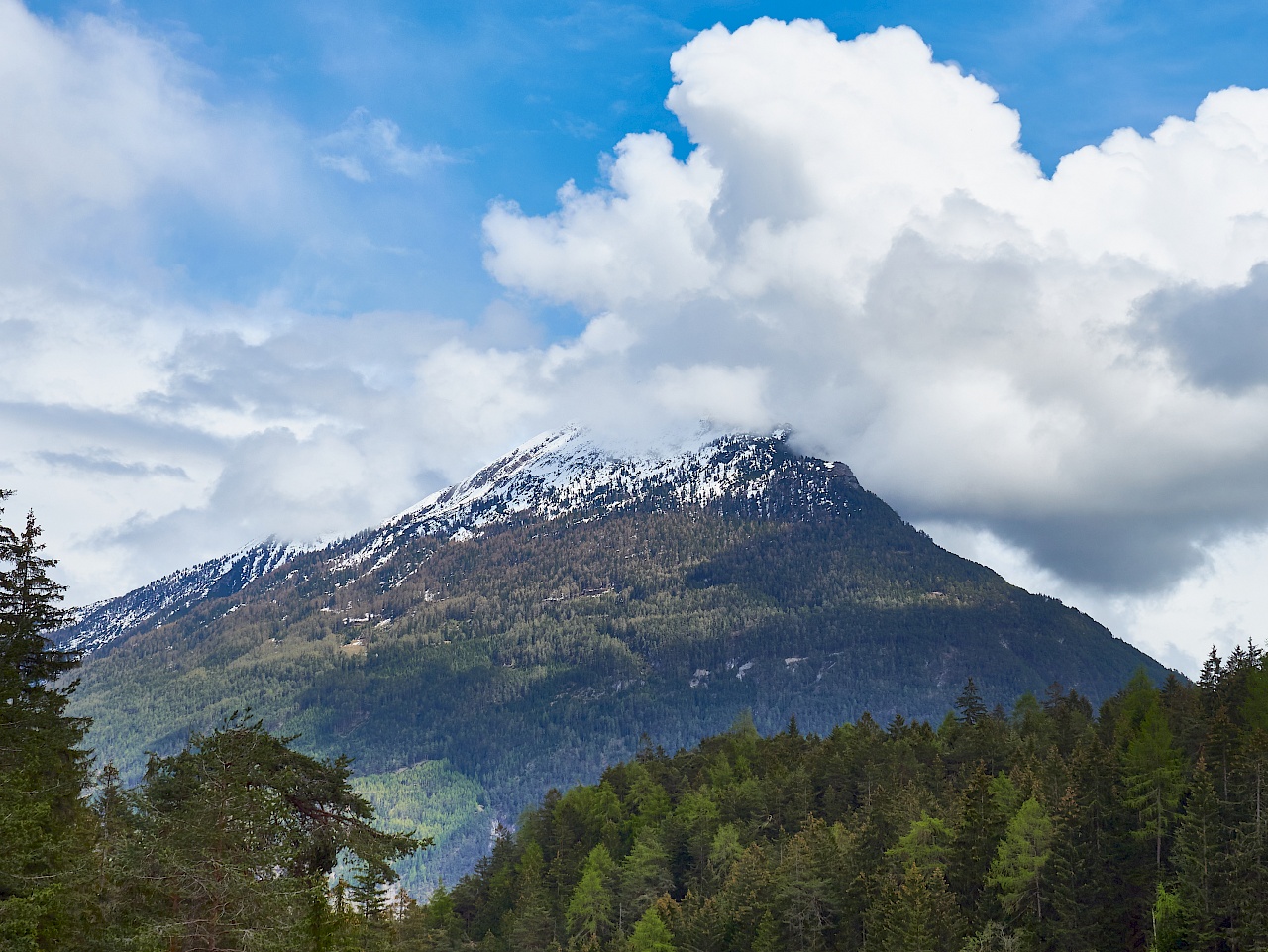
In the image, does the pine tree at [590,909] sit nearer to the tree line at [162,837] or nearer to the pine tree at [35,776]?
the tree line at [162,837]

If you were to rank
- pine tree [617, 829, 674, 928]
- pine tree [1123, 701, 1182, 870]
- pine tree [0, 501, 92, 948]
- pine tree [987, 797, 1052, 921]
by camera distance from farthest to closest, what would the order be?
pine tree [617, 829, 674, 928], pine tree [1123, 701, 1182, 870], pine tree [987, 797, 1052, 921], pine tree [0, 501, 92, 948]

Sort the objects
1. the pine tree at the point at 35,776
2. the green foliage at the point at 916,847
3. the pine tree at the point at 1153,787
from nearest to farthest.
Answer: the pine tree at the point at 35,776 < the green foliage at the point at 916,847 < the pine tree at the point at 1153,787

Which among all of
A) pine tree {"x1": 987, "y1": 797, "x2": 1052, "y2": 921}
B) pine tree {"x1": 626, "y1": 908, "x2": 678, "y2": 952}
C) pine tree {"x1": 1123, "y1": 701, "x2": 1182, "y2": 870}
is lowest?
pine tree {"x1": 626, "y1": 908, "x2": 678, "y2": 952}

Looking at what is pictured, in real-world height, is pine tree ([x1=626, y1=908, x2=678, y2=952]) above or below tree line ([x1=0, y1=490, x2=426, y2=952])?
below

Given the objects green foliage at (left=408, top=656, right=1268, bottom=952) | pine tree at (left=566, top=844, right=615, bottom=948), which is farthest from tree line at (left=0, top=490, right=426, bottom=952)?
pine tree at (left=566, top=844, right=615, bottom=948)

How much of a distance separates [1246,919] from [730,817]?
68396 mm

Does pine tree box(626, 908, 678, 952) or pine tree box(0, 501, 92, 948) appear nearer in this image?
pine tree box(0, 501, 92, 948)

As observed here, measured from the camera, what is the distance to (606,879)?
411 feet

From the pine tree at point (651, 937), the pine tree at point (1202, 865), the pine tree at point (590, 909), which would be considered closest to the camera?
the pine tree at point (1202, 865)

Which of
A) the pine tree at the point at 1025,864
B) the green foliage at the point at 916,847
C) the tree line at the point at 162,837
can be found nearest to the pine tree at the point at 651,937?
the green foliage at the point at 916,847

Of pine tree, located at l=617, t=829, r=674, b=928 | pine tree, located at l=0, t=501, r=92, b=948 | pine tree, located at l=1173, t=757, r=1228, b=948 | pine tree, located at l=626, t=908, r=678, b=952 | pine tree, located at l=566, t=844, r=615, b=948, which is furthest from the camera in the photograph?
pine tree, located at l=617, t=829, r=674, b=928

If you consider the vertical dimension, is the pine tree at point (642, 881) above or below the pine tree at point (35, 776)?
below

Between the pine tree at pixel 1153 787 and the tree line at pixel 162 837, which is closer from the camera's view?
the tree line at pixel 162 837

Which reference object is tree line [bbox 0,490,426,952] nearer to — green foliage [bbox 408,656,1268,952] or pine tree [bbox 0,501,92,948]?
pine tree [bbox 0,501,92,948]
